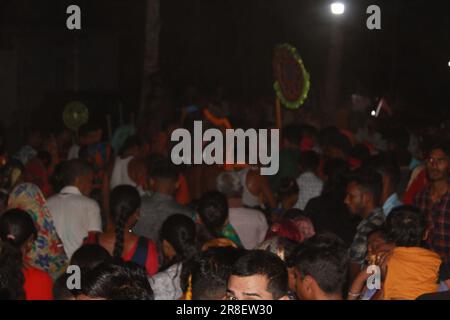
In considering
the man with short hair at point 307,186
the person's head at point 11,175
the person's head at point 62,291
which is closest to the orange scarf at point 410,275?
the person's head at point 62,291

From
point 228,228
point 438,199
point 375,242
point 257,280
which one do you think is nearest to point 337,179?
point 438,199

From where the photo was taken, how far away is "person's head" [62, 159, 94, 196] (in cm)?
695

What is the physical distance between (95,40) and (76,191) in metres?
15.7

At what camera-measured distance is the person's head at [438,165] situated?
7.31 m

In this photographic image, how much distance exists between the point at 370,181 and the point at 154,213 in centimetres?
159

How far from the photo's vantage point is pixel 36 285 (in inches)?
206

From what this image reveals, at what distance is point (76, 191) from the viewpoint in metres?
7.01

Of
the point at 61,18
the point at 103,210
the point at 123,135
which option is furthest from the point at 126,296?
the point at 61,18

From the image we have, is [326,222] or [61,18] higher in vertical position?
[61,18]

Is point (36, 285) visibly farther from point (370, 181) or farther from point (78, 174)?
point (370, 181)
